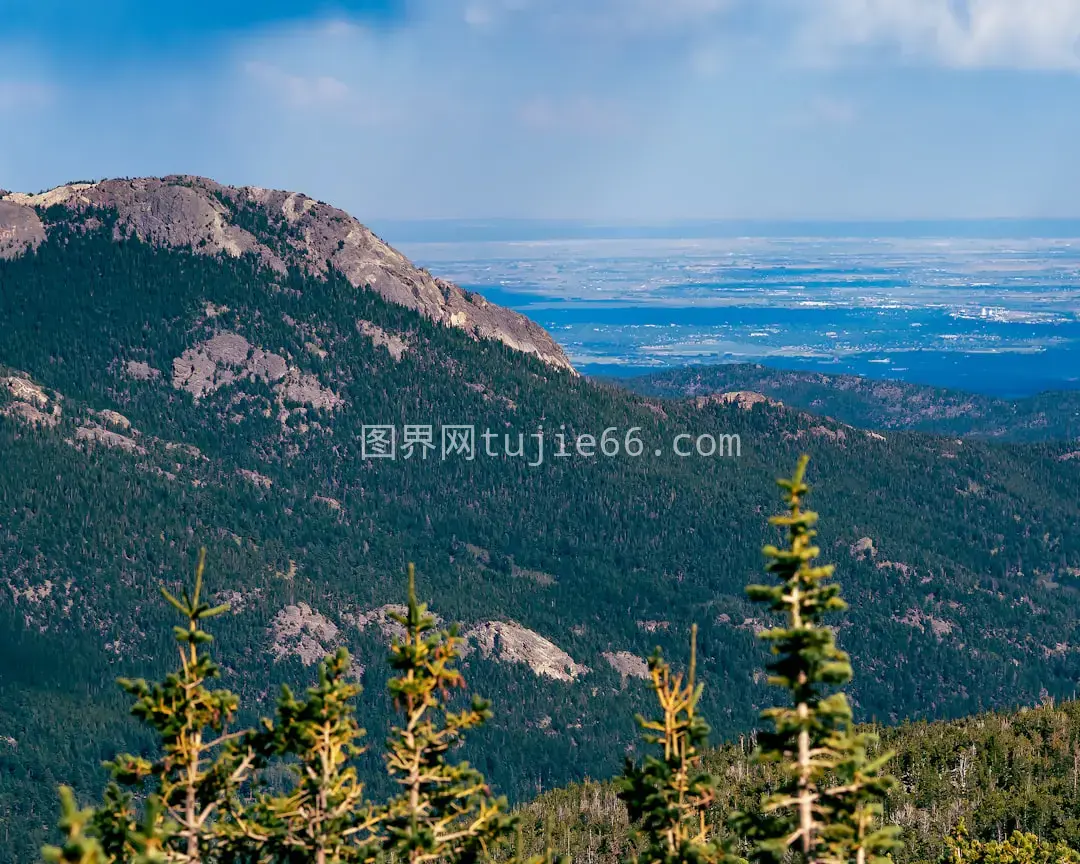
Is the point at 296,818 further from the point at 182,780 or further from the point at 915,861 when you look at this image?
the point at 915,861

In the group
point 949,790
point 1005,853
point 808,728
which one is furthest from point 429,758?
point 949,790

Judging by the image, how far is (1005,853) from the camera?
3735 inches

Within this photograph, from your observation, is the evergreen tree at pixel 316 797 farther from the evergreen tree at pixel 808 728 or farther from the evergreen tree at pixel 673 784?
the evergreen tree at pixel 808 728

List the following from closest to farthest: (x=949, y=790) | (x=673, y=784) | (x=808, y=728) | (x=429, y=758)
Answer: (x=808, y=728) < (x=673, y=784) < (x=429, y=758) < (x=949, y=790)

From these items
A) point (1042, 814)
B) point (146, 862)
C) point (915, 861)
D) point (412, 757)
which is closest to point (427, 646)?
point (412, 757)

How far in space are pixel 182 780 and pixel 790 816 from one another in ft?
61.9

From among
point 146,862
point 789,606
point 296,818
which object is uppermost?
point 789,606

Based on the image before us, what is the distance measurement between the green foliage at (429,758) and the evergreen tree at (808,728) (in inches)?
382

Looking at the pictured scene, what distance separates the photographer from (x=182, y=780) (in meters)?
51.4

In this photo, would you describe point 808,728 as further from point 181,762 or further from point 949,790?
point 949,790

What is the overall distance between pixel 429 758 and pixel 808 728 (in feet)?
45.0

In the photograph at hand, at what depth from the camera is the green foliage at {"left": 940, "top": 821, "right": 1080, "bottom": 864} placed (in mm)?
93500

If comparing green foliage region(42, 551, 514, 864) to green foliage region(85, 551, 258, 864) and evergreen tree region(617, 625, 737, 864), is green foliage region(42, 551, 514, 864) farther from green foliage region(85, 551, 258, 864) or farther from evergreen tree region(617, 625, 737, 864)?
evergreen tree region(617, 625, 737, 864)

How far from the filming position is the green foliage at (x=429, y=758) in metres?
50.6
